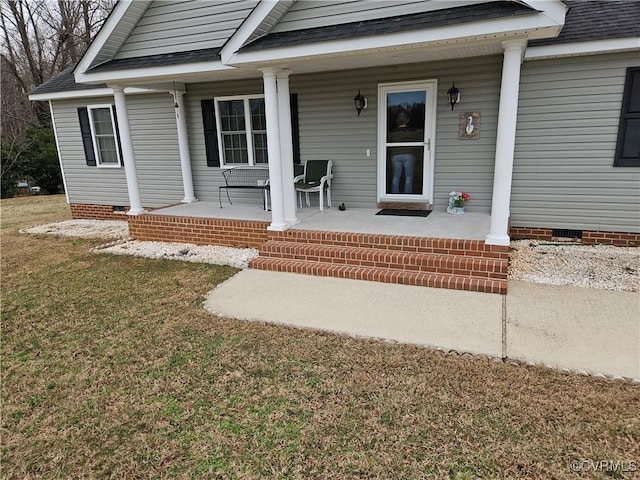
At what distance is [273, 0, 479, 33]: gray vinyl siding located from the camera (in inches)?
178

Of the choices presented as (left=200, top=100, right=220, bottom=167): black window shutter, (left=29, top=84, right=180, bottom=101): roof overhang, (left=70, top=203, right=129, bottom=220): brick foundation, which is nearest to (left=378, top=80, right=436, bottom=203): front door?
(left=200, top=100, right=220, bottom=167): black window shutter

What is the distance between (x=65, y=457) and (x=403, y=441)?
190 cm

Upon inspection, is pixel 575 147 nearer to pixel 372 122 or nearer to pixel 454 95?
pixel 454 95

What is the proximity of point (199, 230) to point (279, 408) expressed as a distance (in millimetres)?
4442

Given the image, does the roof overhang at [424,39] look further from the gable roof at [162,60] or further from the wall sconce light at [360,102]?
the wall sconce light at [360,102]

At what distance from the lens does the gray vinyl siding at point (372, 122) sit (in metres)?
5.85

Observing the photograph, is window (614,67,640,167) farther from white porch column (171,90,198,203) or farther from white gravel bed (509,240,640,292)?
white porch column (171,90,198,203)

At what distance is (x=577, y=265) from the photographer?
4953 mm

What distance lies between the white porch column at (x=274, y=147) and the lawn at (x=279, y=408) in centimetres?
213

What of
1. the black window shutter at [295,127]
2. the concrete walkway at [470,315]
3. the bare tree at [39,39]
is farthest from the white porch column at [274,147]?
the bare tree at [39,39]

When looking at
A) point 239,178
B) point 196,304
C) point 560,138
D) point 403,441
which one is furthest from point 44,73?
point 403,441

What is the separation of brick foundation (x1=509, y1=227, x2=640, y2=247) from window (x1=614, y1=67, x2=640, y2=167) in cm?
100

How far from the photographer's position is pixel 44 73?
19.6 meters

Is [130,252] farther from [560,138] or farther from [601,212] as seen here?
[601,212]
